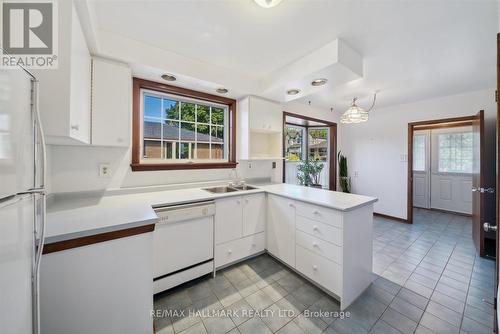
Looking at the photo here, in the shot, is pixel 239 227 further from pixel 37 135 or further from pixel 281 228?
pixel 37 135

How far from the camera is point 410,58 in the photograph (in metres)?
2.02

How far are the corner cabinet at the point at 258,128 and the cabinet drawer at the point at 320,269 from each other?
1.37 m

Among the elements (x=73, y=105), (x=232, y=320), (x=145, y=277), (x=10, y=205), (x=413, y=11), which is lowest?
(x=232, y=320)

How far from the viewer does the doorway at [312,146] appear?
12.8 feet

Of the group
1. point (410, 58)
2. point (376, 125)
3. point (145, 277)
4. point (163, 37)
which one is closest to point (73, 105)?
point (163, 37)

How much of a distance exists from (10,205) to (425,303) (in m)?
2.73

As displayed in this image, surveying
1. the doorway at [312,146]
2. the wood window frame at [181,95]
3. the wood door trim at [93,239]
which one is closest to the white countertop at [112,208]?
the wood door trim at [93,239]

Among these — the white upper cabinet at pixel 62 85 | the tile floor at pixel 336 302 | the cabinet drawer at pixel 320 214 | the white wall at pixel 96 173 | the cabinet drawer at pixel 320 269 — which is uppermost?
the white upper cabinet at pixel 62 85

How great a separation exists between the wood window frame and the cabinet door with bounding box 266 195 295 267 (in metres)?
0.90

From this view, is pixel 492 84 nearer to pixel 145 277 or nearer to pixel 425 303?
pixel 425 303

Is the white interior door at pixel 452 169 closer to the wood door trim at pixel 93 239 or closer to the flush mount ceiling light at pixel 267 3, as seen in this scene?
the flush mount ceiling light at pixel 267 3

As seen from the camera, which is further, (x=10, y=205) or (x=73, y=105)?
(x=73, y=105)

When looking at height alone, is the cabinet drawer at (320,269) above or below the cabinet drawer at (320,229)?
below

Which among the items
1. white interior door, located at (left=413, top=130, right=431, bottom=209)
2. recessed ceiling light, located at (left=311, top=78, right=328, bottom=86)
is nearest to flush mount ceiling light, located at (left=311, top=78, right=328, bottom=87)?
recessed ceiling light, located at (left=311, top=78, right=328, bottom=86)
